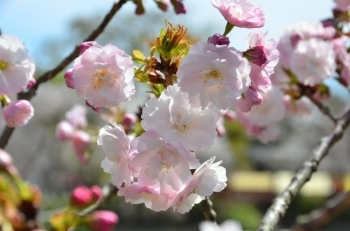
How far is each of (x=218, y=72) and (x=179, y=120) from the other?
69 millimetres

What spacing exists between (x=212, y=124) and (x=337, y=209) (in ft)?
2.93

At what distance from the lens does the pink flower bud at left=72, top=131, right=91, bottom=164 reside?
164 centimetres

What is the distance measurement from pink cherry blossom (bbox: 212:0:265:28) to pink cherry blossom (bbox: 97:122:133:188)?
0.19 metres

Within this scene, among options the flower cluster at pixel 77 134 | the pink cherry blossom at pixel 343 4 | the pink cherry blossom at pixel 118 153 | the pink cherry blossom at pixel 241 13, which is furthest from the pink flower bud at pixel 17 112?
the pink cherry blossom at pixel 343 4

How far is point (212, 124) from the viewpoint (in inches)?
26.7

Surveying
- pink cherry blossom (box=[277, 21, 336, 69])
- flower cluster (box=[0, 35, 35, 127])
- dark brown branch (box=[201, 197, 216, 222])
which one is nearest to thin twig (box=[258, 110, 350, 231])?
dark brown branch (box=[201, 197, 216, 222])

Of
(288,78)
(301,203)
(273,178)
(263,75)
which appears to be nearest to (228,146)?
(273,178)

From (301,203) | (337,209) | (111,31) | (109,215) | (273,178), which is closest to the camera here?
(109,215)

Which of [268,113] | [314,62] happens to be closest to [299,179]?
[268,113]

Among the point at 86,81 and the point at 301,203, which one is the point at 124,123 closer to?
the point at 86,81

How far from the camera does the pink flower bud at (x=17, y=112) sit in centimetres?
92

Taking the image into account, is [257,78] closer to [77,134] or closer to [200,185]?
[200,185]

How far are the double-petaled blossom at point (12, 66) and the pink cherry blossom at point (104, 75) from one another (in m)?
0.17

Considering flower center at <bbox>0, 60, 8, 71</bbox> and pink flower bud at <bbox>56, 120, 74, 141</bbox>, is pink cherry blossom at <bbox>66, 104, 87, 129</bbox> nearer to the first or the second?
pink flower bud at <bbox>56, 120, 74, 141</bbox>
